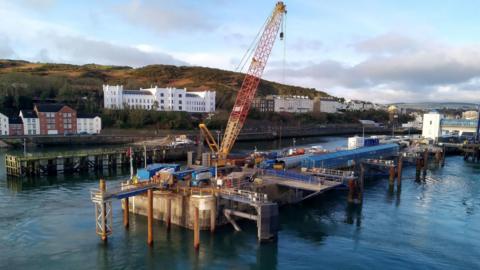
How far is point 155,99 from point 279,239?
3951 inches

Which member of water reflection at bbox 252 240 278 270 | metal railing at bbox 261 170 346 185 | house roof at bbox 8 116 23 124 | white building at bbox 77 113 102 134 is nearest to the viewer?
water reflection at bbox 252 240 278 270

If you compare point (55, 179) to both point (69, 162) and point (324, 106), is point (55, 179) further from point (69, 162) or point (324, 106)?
point (324, 106)

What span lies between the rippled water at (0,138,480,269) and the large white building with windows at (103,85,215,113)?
81548mm

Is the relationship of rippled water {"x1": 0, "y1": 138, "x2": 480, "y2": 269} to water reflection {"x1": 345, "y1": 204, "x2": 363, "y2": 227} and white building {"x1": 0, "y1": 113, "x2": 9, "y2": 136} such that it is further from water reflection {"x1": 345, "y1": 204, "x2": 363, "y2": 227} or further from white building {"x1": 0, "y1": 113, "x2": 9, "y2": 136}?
white building {"x1": 0, "y1": 113, "x2": 9, "y2": 136}

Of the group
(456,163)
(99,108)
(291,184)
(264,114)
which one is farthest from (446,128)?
(99,108)

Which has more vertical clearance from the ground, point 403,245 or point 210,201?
point 210,201

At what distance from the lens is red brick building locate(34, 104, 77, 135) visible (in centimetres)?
8781

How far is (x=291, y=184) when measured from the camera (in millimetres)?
31125

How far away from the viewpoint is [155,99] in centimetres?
11944

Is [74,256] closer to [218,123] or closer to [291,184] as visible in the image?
[291,184]

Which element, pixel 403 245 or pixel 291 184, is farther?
pixel 291 184

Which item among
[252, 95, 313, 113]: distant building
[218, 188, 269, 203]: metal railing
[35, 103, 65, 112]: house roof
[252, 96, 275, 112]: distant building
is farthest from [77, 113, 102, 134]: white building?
[218, 188, 269, 203]: metal railing

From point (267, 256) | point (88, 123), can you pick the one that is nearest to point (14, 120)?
point (88, 123)

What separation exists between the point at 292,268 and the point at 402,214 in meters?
15.9
